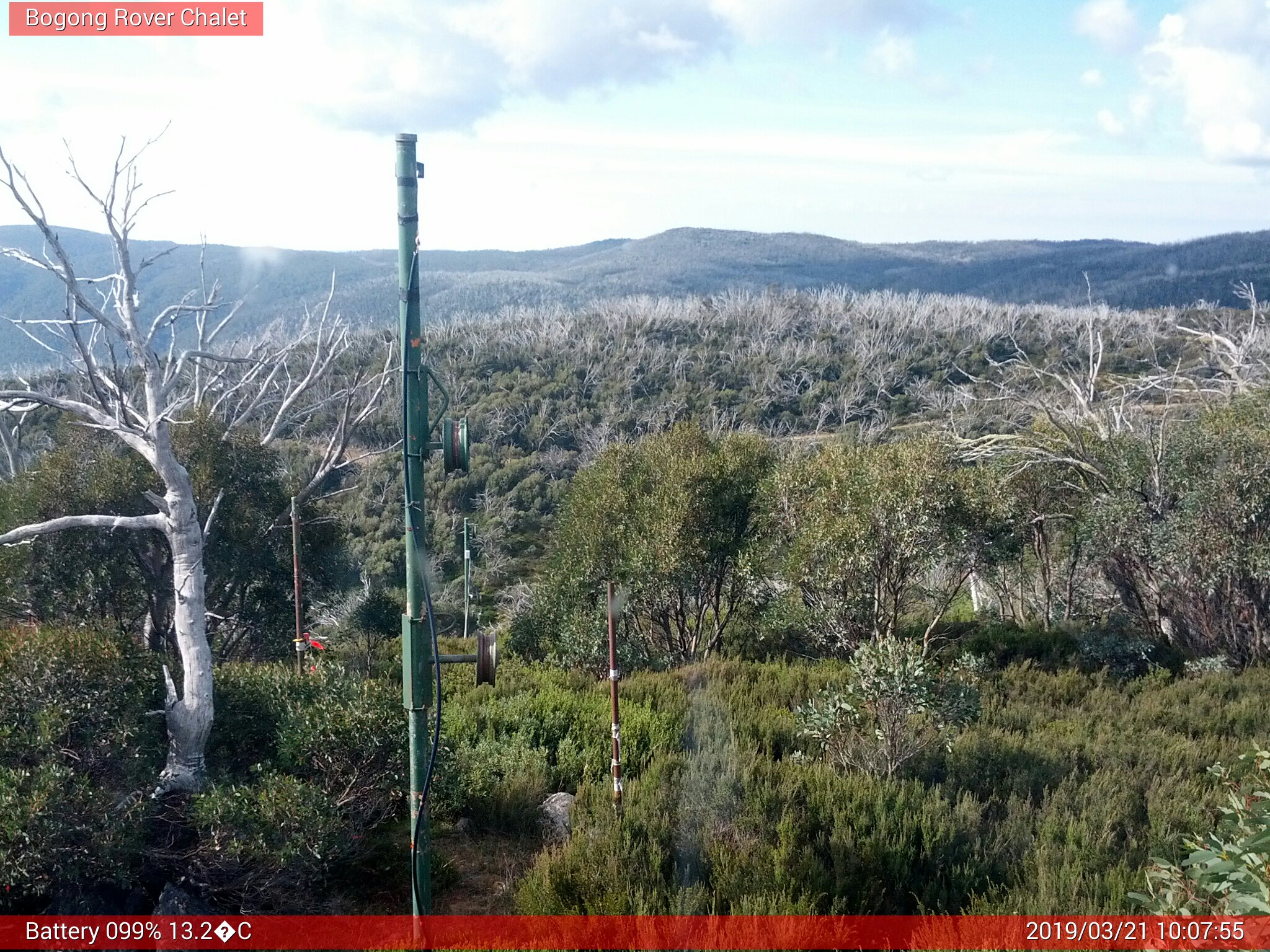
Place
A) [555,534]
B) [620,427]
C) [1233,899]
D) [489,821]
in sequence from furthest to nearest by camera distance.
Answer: [620,427]
[555,534]
[489,821]
[1233,899]

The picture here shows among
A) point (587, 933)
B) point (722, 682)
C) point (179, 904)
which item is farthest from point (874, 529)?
point (179, 904)

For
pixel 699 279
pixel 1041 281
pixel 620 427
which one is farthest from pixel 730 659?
pixel 699 279

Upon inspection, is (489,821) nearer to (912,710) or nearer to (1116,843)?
(912,710)

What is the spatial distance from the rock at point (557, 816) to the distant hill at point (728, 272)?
32434 mm

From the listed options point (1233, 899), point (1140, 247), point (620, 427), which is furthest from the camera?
point (1140, 247)

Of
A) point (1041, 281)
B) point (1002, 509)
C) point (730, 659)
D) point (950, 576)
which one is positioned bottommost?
point (730, 659)

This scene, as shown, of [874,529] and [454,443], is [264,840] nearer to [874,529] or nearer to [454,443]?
[454,443]

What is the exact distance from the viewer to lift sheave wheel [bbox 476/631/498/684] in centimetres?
452

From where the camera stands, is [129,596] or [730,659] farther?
[730,659]

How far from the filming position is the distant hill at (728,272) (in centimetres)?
6141

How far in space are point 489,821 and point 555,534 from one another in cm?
787

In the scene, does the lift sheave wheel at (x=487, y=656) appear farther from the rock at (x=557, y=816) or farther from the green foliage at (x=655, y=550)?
the green foliage at (x=655, y=550)

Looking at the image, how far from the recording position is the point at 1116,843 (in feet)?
20.6

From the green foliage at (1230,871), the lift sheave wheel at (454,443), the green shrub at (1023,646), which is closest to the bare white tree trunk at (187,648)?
the lift sheave wheel at (454,443)
